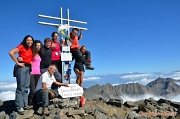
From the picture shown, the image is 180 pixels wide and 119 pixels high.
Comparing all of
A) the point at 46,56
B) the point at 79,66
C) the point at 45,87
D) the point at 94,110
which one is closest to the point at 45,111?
the point at 45,87

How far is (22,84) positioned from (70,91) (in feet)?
9.18

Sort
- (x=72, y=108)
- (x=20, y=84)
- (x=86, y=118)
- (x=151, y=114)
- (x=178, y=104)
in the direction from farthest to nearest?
1. (x=178, y=104)
2. (x=151, y=114)
3. (x=72, y=108)
4. (x=86, y=118)
5. (x=20, y=84)

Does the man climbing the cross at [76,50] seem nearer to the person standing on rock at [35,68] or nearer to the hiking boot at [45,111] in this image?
the person standing on rock at [35,68]

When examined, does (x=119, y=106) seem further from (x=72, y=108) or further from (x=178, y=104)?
(x=178, y=104)

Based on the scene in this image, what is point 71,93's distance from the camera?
1242 centimetres

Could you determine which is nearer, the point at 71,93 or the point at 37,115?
the point at 37,115

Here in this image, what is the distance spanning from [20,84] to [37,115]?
A: 174 centimetres

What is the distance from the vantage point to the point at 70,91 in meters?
12.4

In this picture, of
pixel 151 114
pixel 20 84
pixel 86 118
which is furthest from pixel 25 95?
pixel 151 114

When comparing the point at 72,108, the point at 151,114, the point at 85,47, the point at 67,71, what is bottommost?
the point at 151,114

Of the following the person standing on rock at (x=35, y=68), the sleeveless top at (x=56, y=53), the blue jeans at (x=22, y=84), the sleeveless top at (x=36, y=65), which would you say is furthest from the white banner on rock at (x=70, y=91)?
the blue jeans at (x=22, y=84)

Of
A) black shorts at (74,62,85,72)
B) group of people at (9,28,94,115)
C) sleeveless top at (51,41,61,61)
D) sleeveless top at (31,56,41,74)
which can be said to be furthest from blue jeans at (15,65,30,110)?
black shorts at (74,62,85,72)

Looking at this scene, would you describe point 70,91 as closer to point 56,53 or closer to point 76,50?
point 56,53

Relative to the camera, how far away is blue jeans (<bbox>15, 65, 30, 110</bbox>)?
10.6 metres
